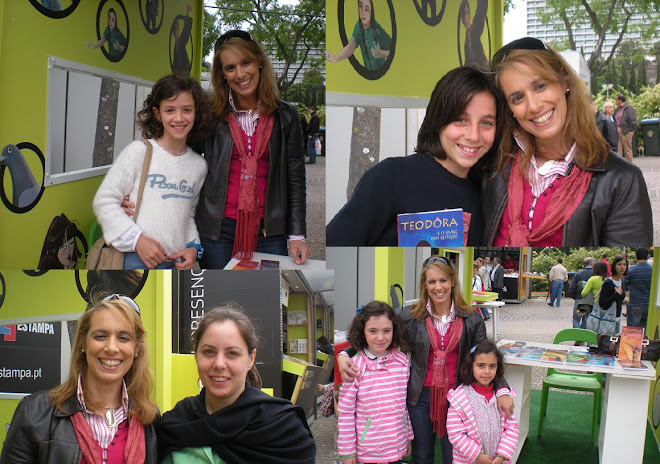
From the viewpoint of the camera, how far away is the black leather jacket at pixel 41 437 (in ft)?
7.94

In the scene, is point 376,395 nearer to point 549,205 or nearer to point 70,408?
point 549,205

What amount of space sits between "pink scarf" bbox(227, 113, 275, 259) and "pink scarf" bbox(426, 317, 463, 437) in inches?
33.1

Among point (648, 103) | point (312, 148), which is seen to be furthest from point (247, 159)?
point (648, 103)

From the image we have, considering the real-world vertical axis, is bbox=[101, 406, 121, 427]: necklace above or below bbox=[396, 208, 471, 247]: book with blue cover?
below

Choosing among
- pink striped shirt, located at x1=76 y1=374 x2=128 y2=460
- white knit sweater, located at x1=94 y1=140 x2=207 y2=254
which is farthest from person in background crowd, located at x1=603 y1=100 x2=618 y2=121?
pink striped shirt, located at x1=76 y1=374 x2=128 y2=460

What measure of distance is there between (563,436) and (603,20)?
1640 mm

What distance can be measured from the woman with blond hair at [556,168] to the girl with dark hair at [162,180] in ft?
3.79

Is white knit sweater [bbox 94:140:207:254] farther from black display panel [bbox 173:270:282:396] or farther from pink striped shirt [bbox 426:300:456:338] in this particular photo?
pink striped shirt [bbox 426:300:456:338]

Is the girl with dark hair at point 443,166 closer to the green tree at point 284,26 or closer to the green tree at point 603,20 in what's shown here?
the green tree at point 603,20

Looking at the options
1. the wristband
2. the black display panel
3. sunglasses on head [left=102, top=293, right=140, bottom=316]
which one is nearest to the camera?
sunglasses on head [left=102, top=293, right=140, bottom=316]

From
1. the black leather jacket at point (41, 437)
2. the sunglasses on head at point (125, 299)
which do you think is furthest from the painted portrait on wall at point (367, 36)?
the black leather jacket at point (41, 437)

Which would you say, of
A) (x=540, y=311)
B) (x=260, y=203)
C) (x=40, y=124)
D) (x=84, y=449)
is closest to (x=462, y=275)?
(x=540, y=311)

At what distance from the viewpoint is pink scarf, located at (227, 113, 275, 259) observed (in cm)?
283

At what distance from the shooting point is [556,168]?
8.26ft
